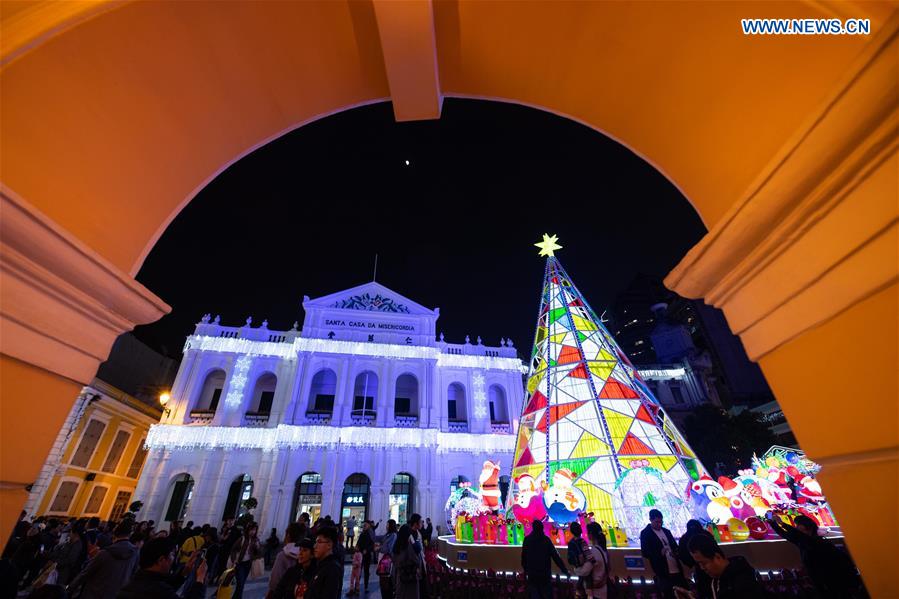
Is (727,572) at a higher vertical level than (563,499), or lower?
lower

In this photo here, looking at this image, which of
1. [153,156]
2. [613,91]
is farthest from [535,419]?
[153,156]

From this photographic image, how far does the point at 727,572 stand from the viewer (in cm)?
257

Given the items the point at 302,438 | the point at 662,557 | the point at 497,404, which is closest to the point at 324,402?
the point at 302,438

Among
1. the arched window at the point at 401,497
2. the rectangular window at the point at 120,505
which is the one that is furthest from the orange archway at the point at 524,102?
the rectangular window at the point at 120,505

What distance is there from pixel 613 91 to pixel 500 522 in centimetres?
906

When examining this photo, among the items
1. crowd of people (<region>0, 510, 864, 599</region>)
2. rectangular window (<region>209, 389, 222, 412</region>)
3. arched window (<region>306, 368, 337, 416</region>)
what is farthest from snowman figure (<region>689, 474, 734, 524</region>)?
rectangular window (<region>209, 389, 222, 412</region>)

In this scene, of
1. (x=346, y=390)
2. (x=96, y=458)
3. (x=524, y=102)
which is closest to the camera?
(x=524, y=102)

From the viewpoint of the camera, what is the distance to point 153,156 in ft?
7.78

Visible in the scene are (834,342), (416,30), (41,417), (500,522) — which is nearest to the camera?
(834,342)

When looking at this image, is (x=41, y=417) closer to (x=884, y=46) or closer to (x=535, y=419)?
(x=884, y=46)

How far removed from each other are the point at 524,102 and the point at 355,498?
783 inches

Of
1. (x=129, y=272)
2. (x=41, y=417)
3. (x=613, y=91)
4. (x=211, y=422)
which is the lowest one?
(x=41, y=417)

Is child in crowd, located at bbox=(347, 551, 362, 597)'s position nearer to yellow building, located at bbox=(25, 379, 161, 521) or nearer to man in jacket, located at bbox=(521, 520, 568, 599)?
man in jacket, located at bbox=(521, 520, 568, 599)

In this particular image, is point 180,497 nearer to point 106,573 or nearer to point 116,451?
point 116,451
